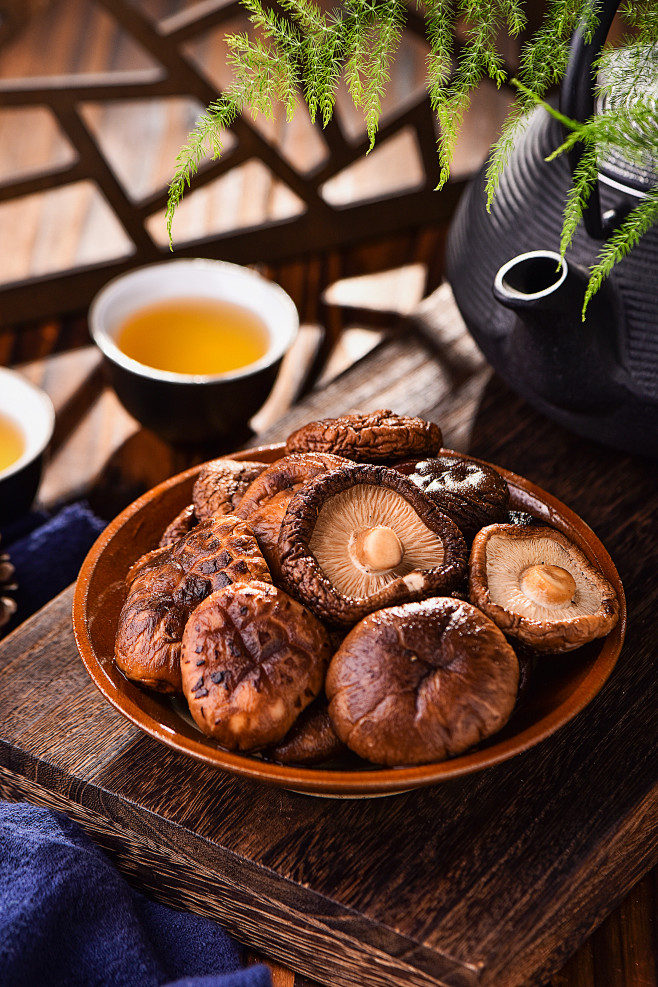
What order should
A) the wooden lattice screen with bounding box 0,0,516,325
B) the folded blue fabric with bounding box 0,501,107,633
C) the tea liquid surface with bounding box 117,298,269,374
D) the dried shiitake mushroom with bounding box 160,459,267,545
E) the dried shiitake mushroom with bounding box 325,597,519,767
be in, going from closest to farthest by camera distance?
the dried shiitake mushroom with bounding box 325,597,519,767 < the dried shiitake mushroom with bounding box 160,459,267,545 < the folded blue fabric with bounding box 0,501,107,633 < the tea liquid surface with bounding box 117,298,269,374 < the wooden lattice screen with bounding box 0,0,516,325

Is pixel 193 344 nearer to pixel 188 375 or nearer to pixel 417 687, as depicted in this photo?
pixel 188 375

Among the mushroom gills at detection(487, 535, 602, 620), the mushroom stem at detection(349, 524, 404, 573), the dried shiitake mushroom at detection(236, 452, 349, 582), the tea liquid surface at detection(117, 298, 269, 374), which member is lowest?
the tea liquid surface at detection(117, 298, 269, 374)

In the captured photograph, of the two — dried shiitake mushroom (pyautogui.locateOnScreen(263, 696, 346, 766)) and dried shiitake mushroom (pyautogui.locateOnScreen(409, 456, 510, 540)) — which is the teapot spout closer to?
dried shiitake mushroom (pyautogui.locateOnScreen(409, 456, 510, 540))

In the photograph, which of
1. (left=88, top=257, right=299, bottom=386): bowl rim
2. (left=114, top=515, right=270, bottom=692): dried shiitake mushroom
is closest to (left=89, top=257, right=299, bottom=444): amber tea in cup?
(left=88, top=257, right=299, bottom=386): bowl rim

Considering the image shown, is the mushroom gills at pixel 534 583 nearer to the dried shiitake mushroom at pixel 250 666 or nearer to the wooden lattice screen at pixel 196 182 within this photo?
the dried shiitake mushroom at pixel 250 666

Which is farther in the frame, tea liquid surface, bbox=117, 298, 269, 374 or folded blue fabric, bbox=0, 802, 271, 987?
tea liquid surface, bbox=117, 298, 269, 374

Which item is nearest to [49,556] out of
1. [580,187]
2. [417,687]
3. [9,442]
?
[9,442]

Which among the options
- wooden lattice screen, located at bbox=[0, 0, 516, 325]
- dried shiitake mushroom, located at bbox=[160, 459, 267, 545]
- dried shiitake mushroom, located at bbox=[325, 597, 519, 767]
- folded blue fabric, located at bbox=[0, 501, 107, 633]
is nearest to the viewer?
dried shiitake mushroom, located at bbox=[325, 597, 519, 767]
